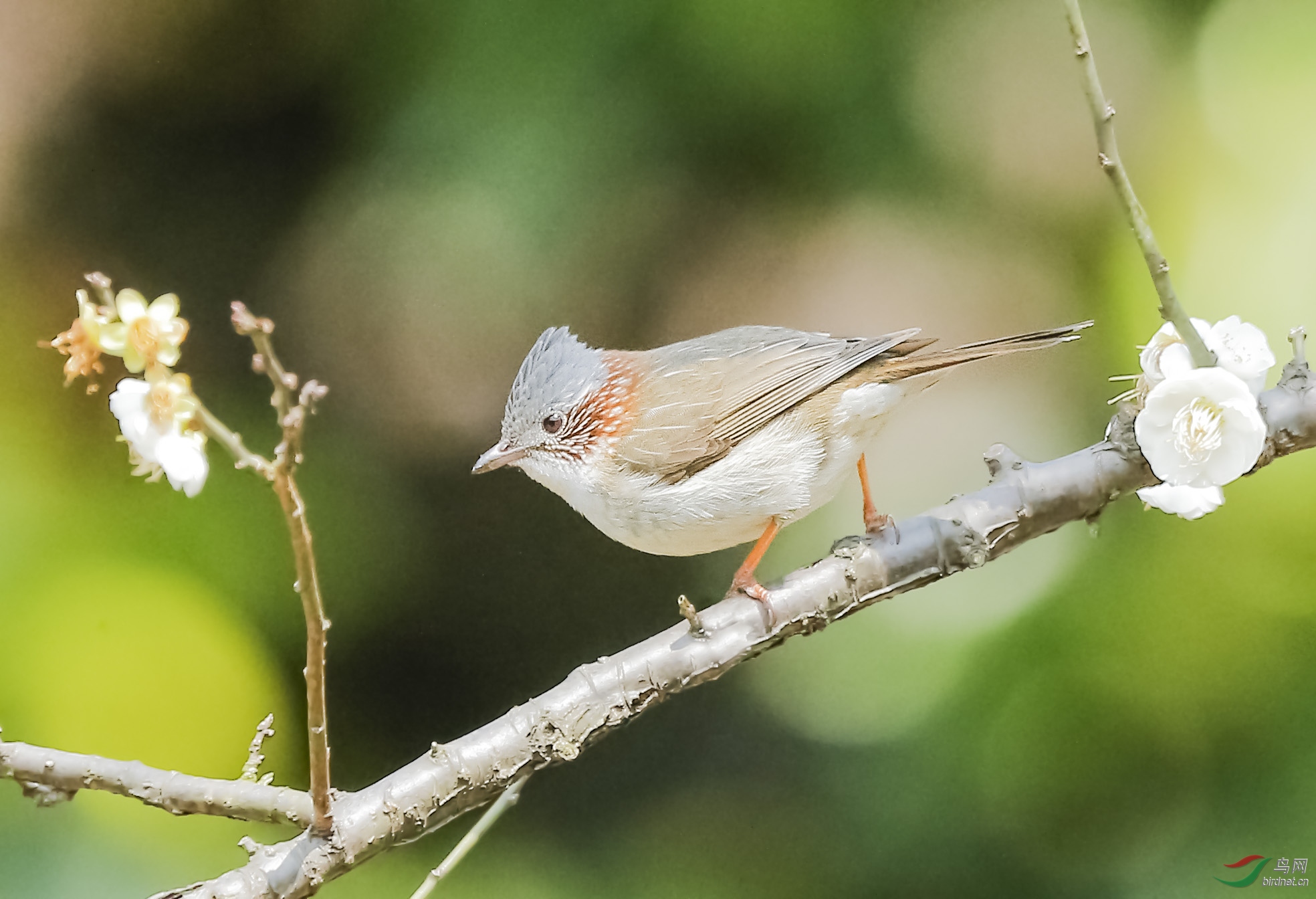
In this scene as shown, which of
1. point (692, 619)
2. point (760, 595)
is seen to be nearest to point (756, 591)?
point (760, 595)

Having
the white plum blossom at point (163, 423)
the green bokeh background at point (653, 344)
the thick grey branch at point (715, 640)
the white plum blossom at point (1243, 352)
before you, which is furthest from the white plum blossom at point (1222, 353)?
the white plum blossom at point (163, 423)

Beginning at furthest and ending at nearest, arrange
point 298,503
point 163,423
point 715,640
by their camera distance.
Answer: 1. point 715,640
2. point 163,423
3. point 298,503

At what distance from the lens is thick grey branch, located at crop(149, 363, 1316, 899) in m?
1.11

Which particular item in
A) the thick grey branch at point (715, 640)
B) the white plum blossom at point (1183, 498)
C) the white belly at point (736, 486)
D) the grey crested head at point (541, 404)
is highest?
the grey crested head at point (541, 404)

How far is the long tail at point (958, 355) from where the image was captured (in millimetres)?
1304

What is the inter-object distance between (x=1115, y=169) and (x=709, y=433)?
1.83ft

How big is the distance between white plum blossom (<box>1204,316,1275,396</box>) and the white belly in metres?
0.38

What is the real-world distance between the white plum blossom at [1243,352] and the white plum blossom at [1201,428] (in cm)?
2

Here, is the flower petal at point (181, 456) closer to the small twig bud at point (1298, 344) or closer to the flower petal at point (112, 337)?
the flower petal at point (112, 337)

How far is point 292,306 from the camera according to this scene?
1387mm

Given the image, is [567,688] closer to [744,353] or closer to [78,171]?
[744,353]

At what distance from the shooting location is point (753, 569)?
1.35 metres

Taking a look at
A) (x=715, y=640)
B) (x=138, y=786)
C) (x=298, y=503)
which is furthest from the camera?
(x=715, y=640)

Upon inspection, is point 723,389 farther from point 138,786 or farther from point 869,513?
point 138,786
